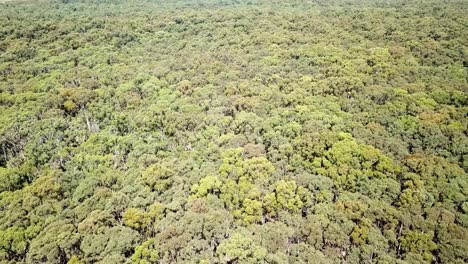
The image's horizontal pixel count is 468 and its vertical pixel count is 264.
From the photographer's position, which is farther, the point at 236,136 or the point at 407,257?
the point at 236,136

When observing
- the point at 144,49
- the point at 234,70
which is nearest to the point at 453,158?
the point at 234,70

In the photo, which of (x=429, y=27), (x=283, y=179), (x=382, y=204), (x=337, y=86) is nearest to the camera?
(x=382, y=204)

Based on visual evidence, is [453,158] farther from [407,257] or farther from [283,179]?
[283,179]

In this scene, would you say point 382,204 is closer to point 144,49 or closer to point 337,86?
point 337,86

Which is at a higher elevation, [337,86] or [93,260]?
[337,86]

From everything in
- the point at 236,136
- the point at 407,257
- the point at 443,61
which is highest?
the point at 443,61

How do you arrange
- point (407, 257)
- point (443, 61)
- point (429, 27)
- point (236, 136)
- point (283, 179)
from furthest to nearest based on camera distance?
1. point (429, 27)
2. point (443, 61)
3. point (236, 136)
4. point (283, 179)
5. point (407, 257)
